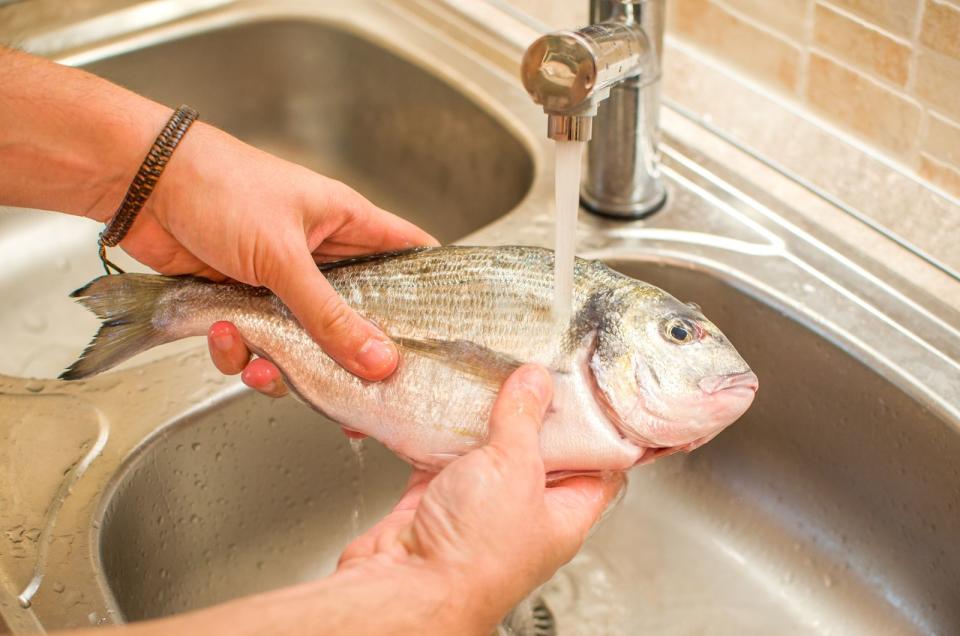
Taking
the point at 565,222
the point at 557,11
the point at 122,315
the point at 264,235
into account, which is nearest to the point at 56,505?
the point at 122,315

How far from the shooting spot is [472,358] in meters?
0.79

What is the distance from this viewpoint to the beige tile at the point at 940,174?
1.05m

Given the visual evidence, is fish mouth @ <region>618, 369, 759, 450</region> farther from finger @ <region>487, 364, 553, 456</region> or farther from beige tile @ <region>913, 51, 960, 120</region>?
beige tile @ <region>913, 51, 960, 120</region>

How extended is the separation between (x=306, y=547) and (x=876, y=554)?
60 cm

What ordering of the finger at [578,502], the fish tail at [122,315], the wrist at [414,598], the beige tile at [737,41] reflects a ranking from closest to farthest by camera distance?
the wrist at [414,598]
the finger at [578,502]
the fish tail at [122,315]
the beige tile at [737,41]

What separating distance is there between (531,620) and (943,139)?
0.66 m

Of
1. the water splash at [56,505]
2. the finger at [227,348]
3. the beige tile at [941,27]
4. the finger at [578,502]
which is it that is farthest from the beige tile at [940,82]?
the water splash at [56,505]

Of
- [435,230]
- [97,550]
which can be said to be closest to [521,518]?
[97,550]

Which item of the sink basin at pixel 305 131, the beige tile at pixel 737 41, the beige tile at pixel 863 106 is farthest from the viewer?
the sink basin at pixel 305 131

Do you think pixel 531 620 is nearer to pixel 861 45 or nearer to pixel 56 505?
pixel 56 505

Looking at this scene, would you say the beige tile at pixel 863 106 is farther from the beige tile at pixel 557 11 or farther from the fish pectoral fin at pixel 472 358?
the fish pectoral fin at pixel 472 358

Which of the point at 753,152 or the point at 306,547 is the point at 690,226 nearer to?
the point at 753,152

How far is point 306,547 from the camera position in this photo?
43.3 inches

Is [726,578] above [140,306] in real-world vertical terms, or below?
below
